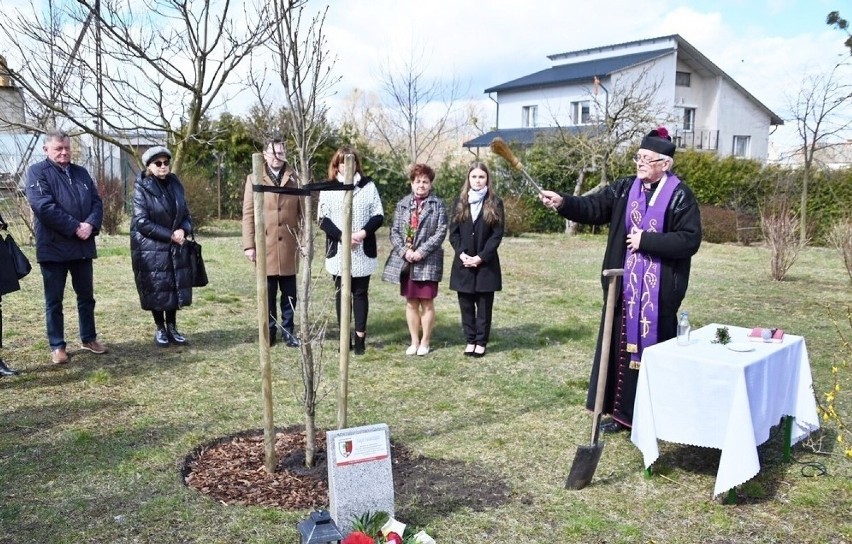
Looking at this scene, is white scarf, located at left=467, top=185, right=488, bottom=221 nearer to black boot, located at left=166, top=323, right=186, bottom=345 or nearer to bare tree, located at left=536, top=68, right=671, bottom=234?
black boot, located at left=166, top=323, right=186, bottom=345

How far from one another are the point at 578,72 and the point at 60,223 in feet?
99.2

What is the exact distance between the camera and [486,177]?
6.77 metres

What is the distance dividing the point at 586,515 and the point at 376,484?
112 centimetres

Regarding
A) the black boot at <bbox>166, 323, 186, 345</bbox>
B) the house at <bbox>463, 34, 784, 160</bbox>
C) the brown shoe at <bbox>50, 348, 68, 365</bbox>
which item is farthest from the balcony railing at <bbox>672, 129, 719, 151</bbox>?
the brown shoe at <bbox>50, 348, 68, 365</bbox>

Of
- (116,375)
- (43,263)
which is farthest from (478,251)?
(43,263)

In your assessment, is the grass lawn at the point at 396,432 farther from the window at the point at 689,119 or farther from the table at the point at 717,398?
the window at the point at 689,119

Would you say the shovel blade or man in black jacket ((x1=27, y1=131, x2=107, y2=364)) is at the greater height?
man in black jacket ((x1=27, y1=131, x2=107, y2=364))

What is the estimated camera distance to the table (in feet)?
12.5

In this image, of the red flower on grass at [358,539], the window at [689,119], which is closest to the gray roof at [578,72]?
the window at [689,119]

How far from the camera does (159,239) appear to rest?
6543 mm

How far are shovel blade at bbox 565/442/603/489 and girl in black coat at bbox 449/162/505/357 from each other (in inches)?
110

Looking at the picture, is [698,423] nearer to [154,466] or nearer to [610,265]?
[610,265]

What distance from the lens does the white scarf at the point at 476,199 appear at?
680 cm

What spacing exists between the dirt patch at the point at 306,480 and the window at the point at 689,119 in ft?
108
